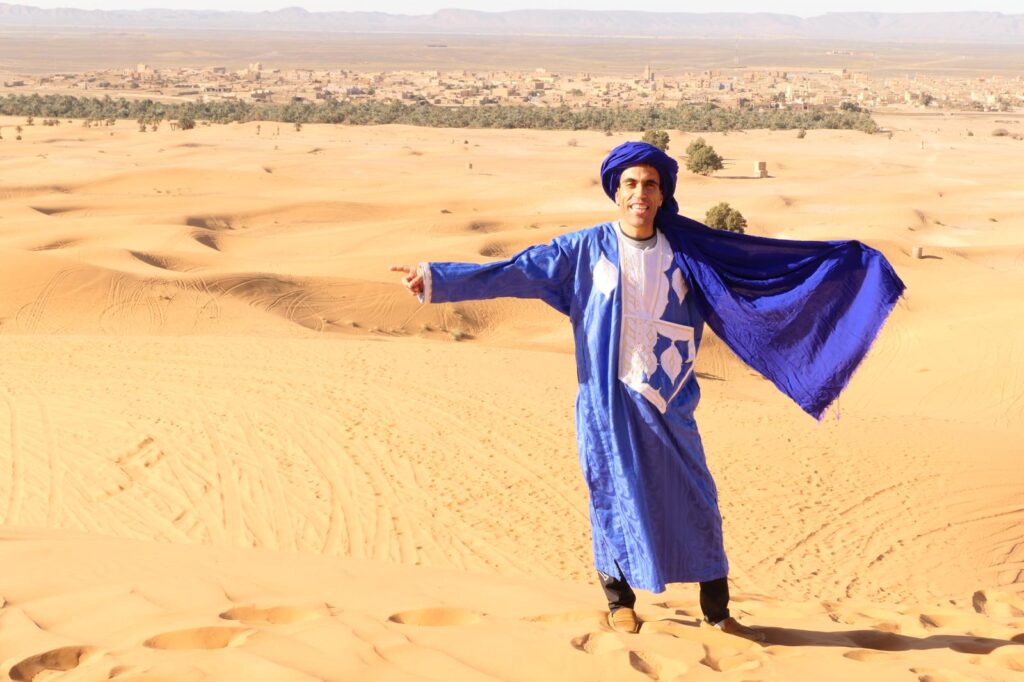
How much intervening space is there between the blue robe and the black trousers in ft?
0.13

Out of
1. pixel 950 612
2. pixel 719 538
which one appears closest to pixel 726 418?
pixel 950 612

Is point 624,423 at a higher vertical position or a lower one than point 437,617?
higher

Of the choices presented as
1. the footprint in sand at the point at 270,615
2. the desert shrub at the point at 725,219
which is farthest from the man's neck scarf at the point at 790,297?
the desert shrub at the point at 725,219

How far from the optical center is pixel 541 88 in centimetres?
9644

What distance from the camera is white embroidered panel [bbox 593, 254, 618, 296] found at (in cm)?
483

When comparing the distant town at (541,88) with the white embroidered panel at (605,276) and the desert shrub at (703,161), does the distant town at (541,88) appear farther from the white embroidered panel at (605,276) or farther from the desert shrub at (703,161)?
the white embroidered panel at (605,276)

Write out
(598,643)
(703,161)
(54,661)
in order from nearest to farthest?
(54,661)
(598,643)
(703,161)

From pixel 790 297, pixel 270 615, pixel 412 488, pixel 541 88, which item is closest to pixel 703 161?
pixel 412 488

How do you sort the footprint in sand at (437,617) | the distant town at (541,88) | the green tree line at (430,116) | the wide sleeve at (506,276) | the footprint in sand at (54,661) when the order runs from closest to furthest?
the footprint in sand at (54,661) → the footprint in sand at (437,617) → the wide sleeve at (506,276) → the green tree line at (430,116) → the distant town at (541,88)

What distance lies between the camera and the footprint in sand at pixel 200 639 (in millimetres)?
4172

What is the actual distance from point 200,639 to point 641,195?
7.56 ft

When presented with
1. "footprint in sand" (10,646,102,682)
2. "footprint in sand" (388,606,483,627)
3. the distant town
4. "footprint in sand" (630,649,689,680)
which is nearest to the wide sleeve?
"footprint in sand" (388,606,483,627)

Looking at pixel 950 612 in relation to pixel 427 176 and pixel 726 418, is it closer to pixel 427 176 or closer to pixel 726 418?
pixel 726 418

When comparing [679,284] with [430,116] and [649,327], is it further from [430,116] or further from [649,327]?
[430,116]
